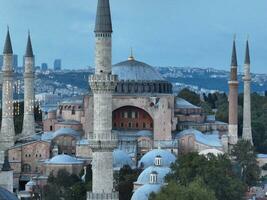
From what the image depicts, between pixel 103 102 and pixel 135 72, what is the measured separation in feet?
83.9

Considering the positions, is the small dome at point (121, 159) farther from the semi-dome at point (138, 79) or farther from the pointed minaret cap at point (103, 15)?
the pointed minaret cap at point (103, 15)

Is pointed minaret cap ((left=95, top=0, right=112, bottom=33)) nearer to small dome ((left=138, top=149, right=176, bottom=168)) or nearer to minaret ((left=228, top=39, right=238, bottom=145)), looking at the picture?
small dome ((left=138, top=149, right=176, bottom=168))

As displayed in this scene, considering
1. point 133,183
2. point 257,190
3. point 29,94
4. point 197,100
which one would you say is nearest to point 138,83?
point 29,94

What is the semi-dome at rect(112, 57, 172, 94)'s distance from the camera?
58.9m

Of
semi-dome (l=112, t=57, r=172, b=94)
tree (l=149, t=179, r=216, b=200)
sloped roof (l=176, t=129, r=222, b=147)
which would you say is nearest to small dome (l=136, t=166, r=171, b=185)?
tree (l=149, t=179, r=216, b=200)

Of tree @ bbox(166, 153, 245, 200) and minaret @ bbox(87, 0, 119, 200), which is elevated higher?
minaret @ bbox(87, 0, 119, 200)

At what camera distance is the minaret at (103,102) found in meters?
34.2

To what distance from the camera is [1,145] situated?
56469mm

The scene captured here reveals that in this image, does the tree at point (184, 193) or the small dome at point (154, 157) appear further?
the small dome at point (154, 157)

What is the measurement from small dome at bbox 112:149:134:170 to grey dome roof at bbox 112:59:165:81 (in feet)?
27.6

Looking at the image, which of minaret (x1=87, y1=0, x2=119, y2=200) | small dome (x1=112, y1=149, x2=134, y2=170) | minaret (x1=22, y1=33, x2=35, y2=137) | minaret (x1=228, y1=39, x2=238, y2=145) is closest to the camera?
minaret (x1=87, y1=0, x2=119, y2=200)

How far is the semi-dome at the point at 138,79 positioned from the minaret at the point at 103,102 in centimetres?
2337

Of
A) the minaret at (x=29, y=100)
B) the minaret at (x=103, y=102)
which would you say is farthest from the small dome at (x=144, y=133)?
the minaret at (x=103, y=102)

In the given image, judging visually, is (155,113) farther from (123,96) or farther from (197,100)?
(197,100)
